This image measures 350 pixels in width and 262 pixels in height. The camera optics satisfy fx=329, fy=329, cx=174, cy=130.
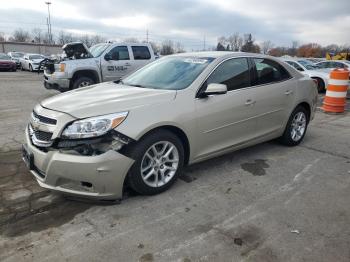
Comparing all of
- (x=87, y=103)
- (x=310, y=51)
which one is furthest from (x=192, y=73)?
(x=310, y=51)

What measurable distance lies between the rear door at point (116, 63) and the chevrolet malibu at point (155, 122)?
597cm

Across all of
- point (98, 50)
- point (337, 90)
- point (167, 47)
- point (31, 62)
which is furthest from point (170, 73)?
point (167, 47)

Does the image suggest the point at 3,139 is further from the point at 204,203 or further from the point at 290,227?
the point at 290,227

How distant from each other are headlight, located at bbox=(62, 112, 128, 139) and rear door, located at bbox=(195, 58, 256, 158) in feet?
3.65

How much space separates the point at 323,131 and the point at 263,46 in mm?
73064

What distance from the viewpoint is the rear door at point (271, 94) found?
4781 mm

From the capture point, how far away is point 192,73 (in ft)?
13.8

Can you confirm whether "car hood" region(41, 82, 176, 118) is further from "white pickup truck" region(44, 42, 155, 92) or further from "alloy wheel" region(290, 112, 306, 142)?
"white pickup truck" region(44, 42, 155, 92)

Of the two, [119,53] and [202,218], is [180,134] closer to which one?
[202,218]

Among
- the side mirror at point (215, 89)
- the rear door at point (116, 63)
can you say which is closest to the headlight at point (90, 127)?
the side mirror at point (215, 89)

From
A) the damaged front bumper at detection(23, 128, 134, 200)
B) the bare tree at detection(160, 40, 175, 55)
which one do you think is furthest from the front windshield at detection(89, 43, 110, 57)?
the bare tree at detection(160, 40, 175, 55)

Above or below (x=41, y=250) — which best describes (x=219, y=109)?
above

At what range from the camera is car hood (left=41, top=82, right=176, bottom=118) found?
11.1 ft

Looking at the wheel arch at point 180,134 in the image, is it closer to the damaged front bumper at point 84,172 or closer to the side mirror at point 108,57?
the damaged front bumper at point 84,172
